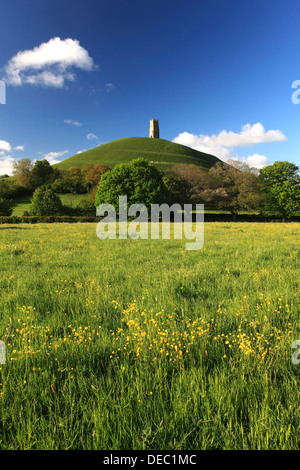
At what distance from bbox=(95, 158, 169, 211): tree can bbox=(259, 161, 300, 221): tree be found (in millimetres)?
26064

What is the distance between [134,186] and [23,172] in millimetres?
57936

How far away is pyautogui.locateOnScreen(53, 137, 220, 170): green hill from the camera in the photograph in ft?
370

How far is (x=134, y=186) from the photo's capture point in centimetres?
4609

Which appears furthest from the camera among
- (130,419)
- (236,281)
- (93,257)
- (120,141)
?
(120,141)

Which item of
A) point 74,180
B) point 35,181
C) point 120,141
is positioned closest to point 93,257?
point 74,180

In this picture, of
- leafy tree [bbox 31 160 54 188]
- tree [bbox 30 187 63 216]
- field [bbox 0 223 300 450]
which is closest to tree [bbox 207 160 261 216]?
tree [bbox 30 187 63 216]

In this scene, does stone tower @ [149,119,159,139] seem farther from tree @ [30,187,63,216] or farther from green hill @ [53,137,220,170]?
tree @ [30,187,63,216]

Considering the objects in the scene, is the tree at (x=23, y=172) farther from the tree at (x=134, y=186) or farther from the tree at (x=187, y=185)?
the tree at (x=187, y=185)

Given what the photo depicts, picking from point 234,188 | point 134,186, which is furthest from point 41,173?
point 234,188

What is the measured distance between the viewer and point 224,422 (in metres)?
1.92

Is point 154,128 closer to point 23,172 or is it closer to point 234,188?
point 23,172

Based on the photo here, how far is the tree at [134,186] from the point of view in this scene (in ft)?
146

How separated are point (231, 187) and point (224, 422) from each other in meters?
57.1
